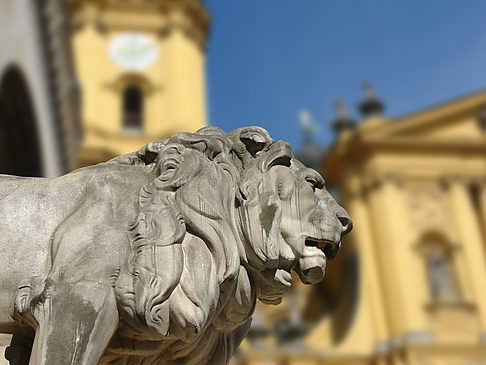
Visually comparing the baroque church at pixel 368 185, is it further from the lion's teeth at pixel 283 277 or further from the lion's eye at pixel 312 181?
the lion's teeth at pixel 283 277

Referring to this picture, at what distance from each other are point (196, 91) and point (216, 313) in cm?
1933

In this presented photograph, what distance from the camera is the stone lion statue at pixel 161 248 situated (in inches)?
60.2

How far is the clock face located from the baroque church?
0.03 m

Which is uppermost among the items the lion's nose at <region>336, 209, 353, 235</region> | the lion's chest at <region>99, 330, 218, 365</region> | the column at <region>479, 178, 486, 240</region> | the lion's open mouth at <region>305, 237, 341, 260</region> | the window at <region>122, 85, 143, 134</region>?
the window at <region>122, 85, 143, 134</region>

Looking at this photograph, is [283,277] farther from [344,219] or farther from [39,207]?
[39,207]

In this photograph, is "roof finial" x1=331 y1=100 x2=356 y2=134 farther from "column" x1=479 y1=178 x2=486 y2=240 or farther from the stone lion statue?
the stone lion statue

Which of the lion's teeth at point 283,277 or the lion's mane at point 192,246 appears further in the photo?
the lion's teeth at point 283,277

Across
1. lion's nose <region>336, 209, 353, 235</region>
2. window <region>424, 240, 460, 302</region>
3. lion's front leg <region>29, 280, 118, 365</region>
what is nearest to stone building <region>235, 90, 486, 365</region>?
window <region>424, 240, 460, 302</region>

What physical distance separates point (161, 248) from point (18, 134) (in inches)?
317

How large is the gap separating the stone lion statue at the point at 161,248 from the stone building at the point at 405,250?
13.4 metres

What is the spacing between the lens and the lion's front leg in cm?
149

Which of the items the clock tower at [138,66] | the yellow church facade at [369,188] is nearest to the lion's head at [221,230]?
the yellow church facade at [369,188]

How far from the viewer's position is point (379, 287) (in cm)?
1720

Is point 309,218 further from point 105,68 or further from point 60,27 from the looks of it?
point 105,68
